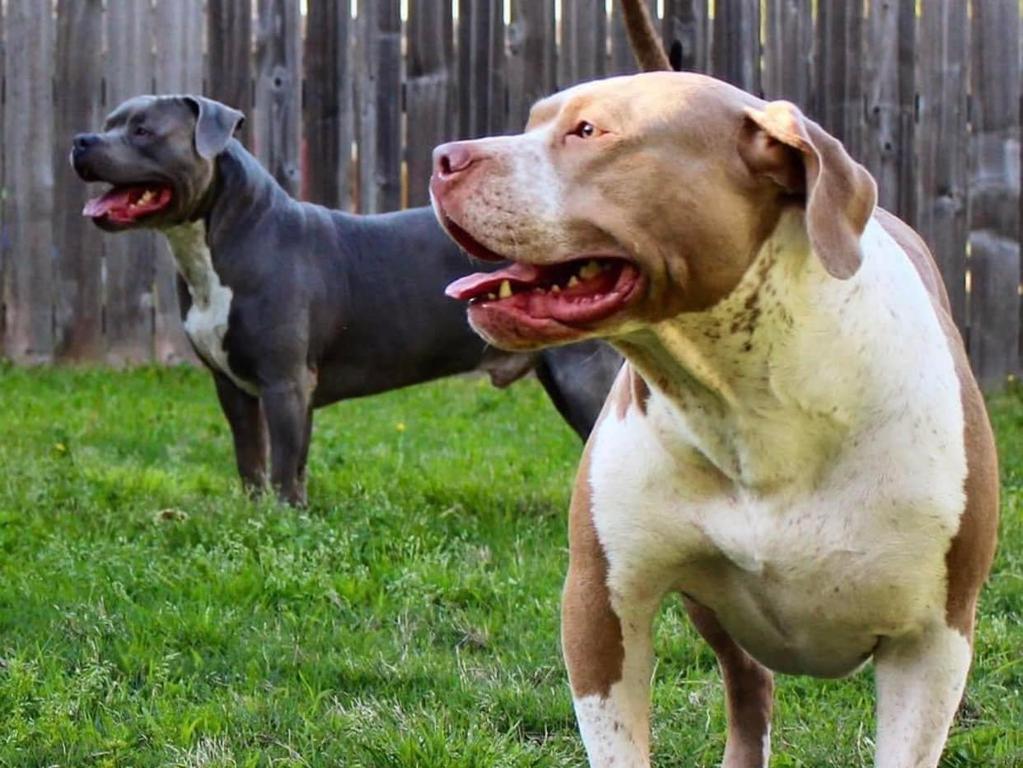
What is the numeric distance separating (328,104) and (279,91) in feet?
0.88

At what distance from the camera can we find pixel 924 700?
3.08 meters

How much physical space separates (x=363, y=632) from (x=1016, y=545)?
219 cm

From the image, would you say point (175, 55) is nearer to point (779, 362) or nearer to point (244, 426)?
point (244, 426)

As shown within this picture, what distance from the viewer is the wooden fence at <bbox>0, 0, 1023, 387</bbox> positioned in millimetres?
9305

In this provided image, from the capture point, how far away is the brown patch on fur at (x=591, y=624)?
316 cm

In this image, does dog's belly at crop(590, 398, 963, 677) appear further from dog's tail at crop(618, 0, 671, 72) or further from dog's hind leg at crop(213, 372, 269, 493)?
dog's hind leg at crop(213, 372, 269, 493)

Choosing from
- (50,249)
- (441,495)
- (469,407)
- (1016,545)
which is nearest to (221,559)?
(441,495)

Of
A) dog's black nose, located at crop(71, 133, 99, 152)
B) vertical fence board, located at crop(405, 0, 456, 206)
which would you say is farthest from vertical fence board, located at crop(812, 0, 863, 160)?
dog's black nose, located at crop(71, 133, 99, 152)

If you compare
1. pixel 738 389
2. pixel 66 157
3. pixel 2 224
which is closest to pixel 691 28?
pixel 66 157

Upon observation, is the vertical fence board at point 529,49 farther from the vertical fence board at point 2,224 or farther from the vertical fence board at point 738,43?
the vertical fence board at point 2,224

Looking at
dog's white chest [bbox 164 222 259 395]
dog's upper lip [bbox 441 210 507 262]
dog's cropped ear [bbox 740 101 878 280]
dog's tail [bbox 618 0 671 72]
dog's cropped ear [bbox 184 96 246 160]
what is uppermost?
dog's tail [bbox 618 0 671 72]

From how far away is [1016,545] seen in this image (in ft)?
18.1

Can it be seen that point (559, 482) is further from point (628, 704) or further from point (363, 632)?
point (628, 704)

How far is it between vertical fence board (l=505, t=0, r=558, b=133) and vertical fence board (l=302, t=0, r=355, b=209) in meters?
0.87
